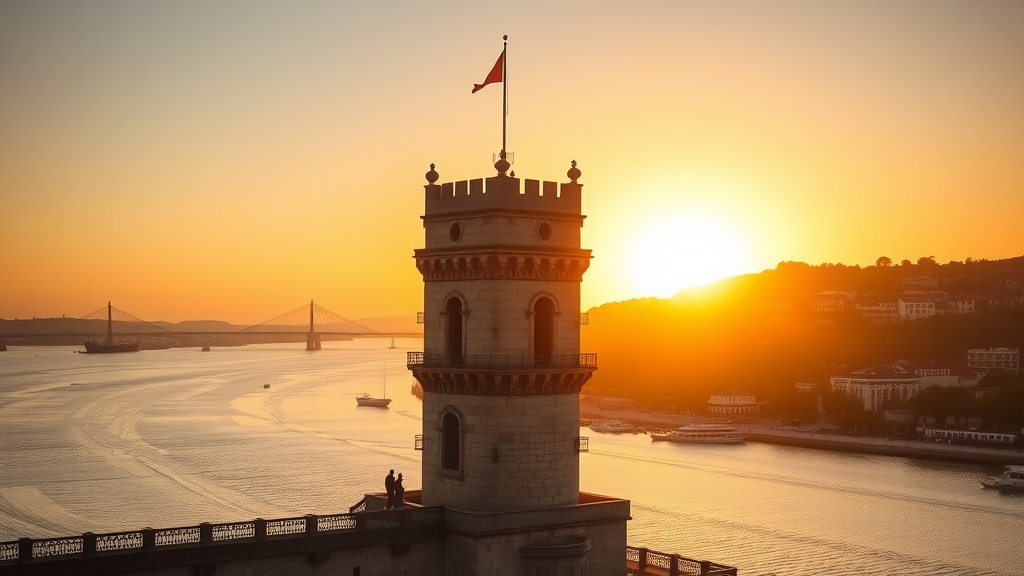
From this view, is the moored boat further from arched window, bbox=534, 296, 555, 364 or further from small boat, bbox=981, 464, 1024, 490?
arched window, bbox=534, 296, 555, 364

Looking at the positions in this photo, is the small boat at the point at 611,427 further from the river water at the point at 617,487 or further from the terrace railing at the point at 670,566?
the terrace railing at the point at 670,566

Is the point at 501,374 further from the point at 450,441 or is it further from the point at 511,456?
the point at 450,441

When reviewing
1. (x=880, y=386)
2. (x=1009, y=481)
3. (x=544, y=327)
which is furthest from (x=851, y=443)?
(x=544, y=327)

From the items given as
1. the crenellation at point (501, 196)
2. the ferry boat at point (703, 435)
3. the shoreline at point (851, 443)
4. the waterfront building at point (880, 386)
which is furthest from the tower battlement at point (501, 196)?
the waterfront building at point (880, 386)

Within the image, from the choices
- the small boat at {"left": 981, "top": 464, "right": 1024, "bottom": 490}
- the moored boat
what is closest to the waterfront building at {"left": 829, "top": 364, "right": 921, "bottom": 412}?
the small boat at {"left": 981, "top": 464, "right": 1024, "bottom": 490}

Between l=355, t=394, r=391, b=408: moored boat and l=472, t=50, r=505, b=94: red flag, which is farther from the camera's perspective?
l=355, t=394, r=391, b=408: moored boat

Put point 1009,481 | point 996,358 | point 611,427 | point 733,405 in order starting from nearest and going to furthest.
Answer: point 1009,481 → point 611,427 → point 733,405 → point 996,358
